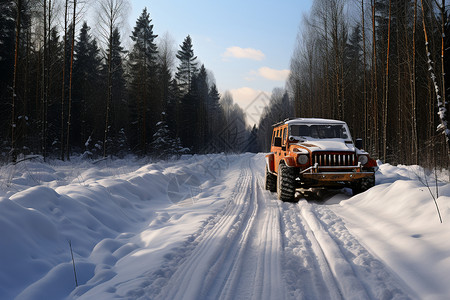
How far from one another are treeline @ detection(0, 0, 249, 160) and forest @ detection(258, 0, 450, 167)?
54.3ft

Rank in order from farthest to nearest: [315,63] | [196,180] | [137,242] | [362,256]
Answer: [315,63], [196,180], [137,242], [362,256]

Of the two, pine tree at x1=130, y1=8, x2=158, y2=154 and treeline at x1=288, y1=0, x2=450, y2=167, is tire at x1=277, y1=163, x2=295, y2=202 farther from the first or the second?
pine tree at x1=130, y1=8, x2=158, y2=154

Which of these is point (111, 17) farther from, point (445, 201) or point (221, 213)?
point (445, 201)

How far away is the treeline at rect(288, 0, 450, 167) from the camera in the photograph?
14.5m

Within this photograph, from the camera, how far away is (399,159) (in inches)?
794

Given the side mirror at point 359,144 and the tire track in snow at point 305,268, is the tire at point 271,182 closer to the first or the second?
the side mirror at point 359,144

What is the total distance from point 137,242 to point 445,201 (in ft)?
16.5

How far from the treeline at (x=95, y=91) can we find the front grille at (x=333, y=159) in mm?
16068

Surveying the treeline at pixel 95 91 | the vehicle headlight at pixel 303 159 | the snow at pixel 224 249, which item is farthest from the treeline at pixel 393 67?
the treeline at pixel 95 91

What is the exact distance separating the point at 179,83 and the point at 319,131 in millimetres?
37622

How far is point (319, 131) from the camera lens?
838 cm

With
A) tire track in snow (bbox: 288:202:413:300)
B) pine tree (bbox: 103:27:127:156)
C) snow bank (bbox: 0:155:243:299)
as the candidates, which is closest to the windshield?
snow bank (bbox: 0:155:243:299)

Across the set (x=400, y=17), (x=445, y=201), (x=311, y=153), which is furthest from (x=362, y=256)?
(x=400, y=17)

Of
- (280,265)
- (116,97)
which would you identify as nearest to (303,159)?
(280,265)
